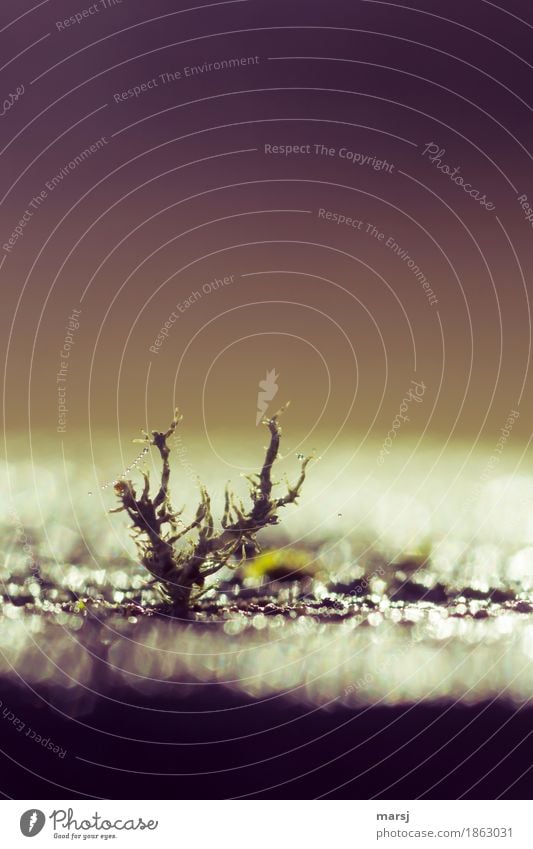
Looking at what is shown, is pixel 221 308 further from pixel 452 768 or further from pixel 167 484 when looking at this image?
pixel 452 768

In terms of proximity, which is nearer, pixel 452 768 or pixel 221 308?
pixel 452 768

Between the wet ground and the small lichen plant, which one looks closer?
the wet ground

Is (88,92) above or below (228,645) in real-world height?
above

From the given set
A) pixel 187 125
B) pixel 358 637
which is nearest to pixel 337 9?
pixel 187 125

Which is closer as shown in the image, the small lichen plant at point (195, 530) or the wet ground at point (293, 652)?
the wet ground at point (293, 652)

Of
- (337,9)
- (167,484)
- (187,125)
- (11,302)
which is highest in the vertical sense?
(337,9)

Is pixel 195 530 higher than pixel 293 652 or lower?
higher

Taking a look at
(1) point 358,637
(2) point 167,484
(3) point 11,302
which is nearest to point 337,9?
(3) point 11,302
